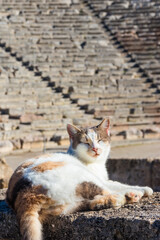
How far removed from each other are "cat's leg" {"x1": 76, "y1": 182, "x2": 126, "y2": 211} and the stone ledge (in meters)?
0.06

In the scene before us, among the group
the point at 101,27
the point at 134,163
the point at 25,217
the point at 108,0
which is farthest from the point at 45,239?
the point at 108,0

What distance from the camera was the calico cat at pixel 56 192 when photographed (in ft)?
10.6

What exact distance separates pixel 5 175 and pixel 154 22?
13.6 meters

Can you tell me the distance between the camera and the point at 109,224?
3.15m

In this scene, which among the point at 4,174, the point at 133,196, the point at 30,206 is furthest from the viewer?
the point at 4,174

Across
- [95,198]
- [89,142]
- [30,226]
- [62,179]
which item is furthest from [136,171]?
[30,226]

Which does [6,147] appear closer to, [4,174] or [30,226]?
[4,174]

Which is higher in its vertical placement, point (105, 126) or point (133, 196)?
point (105, 126)

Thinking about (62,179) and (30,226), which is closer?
(30,226)

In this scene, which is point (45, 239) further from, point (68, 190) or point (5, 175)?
point (5, 175)

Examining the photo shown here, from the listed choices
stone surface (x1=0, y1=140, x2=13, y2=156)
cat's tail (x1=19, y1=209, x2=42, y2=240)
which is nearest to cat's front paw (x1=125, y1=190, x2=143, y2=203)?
cat's tail (x1=19, y1=209, x2=42, y2=240)

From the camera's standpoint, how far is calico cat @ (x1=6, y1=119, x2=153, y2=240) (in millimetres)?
3242

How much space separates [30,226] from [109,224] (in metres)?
0.46

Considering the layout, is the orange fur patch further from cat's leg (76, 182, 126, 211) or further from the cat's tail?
Answer: the cat's tail
